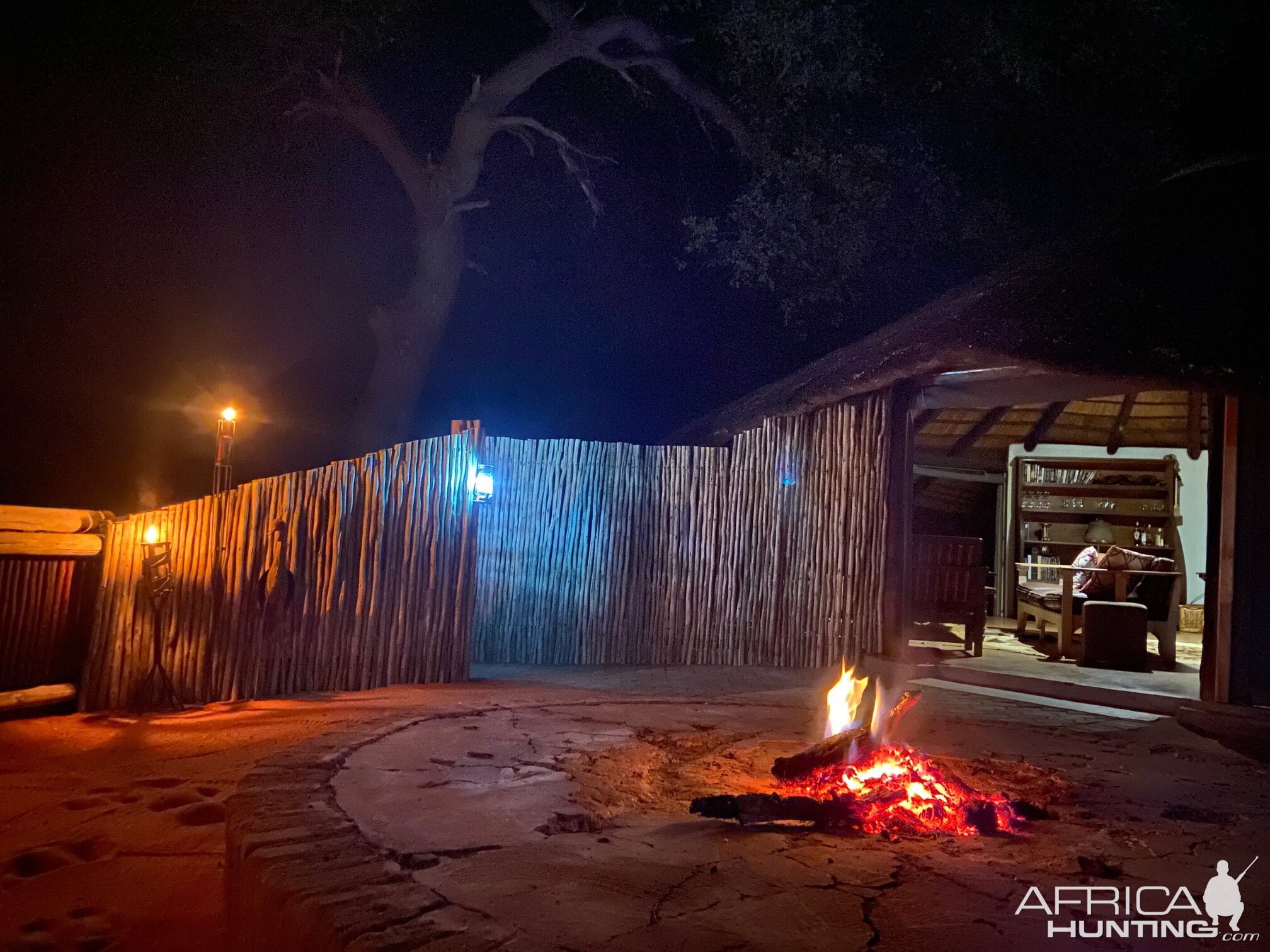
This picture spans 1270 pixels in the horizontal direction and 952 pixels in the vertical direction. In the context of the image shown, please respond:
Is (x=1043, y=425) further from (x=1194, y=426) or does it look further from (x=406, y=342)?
(x=406, y=342)

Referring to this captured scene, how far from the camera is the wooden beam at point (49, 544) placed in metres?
5.44

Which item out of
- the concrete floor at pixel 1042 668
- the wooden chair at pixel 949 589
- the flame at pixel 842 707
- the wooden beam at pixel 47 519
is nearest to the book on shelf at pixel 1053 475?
the concrete floor at pixel 1042 668

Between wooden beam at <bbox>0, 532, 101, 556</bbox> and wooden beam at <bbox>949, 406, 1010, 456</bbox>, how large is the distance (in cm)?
883

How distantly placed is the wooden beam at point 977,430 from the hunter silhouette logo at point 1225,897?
7.58 meters

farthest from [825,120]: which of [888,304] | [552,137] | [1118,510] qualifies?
[1118,510]

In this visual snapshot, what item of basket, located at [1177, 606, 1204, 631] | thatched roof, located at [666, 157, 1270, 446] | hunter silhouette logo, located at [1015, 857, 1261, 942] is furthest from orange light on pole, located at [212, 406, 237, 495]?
basket, located at [1177, 606, 1204, 631]

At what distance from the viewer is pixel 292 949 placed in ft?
7.63

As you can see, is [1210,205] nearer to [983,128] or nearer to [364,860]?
[983,128]

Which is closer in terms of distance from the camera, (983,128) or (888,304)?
(983,128)

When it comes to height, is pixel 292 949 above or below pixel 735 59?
below

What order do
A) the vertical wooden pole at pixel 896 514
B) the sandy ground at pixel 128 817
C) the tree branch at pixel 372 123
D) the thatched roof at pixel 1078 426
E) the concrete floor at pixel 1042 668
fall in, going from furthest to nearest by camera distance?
the tree branch at pixel 372 123 < the thatched roof at pixel 1078 426 < the vertical wooden pole at pixel 896 514 < the concrete floor at pixel 1042 668 < the sandy ground at pixel 128 817

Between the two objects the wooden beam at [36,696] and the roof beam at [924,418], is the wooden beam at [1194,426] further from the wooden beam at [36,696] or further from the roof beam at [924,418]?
the wooden beam at [36,696]

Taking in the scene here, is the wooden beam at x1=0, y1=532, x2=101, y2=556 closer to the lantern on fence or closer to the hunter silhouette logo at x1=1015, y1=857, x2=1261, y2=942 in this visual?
the lantern on fence

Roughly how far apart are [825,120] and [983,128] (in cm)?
194
